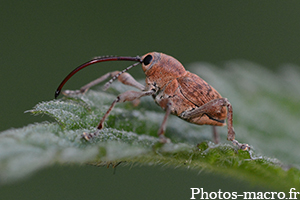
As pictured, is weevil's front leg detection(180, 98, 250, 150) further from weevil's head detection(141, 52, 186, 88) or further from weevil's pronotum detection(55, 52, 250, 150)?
weevil's head detection(141, 52, 186, 88)

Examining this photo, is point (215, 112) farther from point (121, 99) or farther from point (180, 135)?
point (121, 99)

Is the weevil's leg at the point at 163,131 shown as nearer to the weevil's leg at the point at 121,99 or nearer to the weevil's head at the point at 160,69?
the weevil's leg at the point at 121,99

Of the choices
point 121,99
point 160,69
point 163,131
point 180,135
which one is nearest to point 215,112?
point 180,135

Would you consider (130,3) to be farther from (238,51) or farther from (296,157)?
(296,157)

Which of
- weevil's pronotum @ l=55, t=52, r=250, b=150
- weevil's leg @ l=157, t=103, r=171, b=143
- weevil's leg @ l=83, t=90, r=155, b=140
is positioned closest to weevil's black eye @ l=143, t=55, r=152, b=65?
weevil's pronotum @ l=55, t=52, r=250, b=150

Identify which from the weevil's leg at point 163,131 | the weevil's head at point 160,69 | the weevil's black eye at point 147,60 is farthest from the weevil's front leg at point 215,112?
the weevil's black eye at point 147,60

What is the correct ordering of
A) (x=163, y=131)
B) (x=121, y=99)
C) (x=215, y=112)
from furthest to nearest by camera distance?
(x=215, y=112) → (x=121, y=99) → (x=163, y=131)
